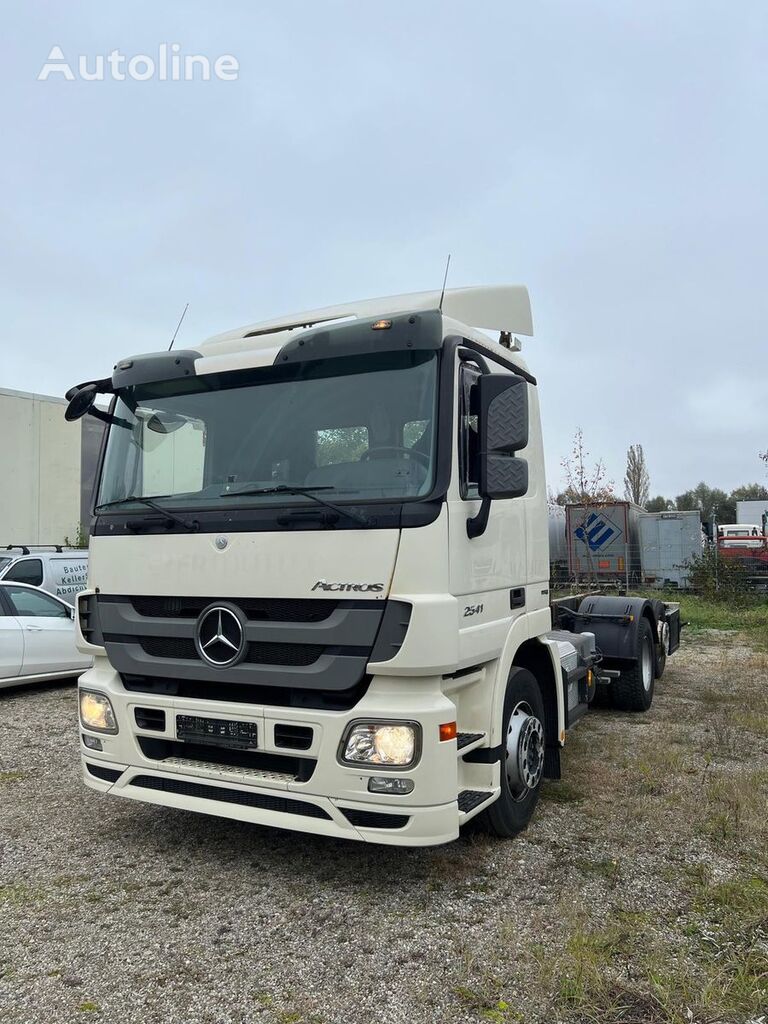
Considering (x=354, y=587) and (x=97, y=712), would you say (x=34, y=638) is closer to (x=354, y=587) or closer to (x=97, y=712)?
(x=97, y=712)

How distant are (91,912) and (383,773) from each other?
151cm

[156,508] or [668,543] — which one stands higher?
[156,508]

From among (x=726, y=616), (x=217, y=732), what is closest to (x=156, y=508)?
(x=217, y=732)

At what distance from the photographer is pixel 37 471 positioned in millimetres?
26797

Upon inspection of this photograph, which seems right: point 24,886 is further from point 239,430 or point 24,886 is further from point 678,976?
point 678,976

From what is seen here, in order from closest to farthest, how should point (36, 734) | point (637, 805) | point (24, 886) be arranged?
point (24, 886) < point (637, 805) < point (36, 734)

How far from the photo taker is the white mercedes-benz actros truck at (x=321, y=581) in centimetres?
340

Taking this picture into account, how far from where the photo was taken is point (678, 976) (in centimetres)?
289

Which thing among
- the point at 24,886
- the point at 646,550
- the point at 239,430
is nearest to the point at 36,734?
the point at 24,886

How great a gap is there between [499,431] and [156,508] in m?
1.78

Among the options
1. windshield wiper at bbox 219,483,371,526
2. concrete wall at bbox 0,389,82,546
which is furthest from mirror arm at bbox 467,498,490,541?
concrete wall at bbox 0,389,82,546

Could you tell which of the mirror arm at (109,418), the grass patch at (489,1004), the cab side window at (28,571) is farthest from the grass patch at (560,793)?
the cab side window at (28,571)

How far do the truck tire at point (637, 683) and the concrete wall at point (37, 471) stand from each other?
2347 centimetres

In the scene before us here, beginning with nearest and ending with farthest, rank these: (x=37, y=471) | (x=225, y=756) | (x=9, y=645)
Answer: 1. (x=225, y=756)
2. (x=9, y=645)
3. (x=37, y=471)
